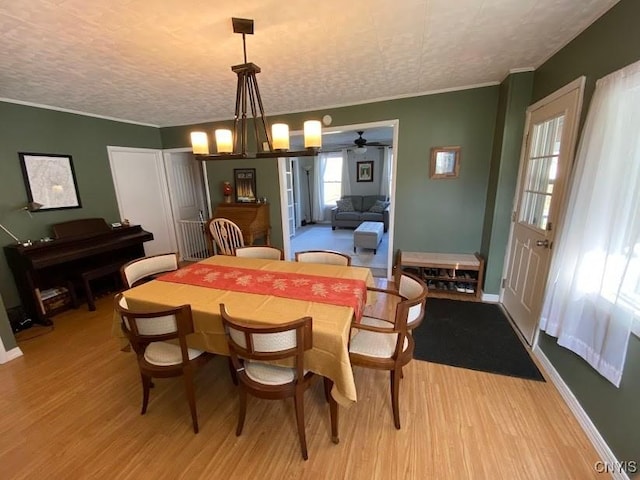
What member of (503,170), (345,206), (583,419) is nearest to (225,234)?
(503,170)

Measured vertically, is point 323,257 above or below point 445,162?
below

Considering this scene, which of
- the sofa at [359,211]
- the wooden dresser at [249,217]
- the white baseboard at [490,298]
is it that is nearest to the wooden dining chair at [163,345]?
the wooden dresser at [249,217]

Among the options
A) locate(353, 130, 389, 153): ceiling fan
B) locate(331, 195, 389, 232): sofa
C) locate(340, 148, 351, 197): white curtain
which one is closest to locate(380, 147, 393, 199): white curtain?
locate(331, 195, 389, 232): sofa

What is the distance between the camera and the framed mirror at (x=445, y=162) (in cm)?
326

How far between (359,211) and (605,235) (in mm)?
6298

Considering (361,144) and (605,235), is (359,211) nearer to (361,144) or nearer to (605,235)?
(361,144)

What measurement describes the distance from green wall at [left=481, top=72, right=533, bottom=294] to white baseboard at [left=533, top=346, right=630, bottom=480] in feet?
3.67

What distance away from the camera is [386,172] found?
25.3 ft

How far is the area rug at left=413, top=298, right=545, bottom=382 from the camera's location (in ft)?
7.01

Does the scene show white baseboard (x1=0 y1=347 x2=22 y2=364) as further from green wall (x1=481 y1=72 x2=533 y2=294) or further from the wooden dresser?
green wall (x1=481 y1=72 x2=533 y2=294)

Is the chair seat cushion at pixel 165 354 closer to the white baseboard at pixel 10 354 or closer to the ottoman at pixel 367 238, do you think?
the white baseboard at pixel 10 354

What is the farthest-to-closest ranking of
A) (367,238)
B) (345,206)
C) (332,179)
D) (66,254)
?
(332,179) < (345,206) < (367,238) < (66,254)

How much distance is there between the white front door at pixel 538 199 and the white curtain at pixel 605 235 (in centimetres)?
43

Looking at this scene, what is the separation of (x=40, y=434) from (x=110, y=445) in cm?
50
